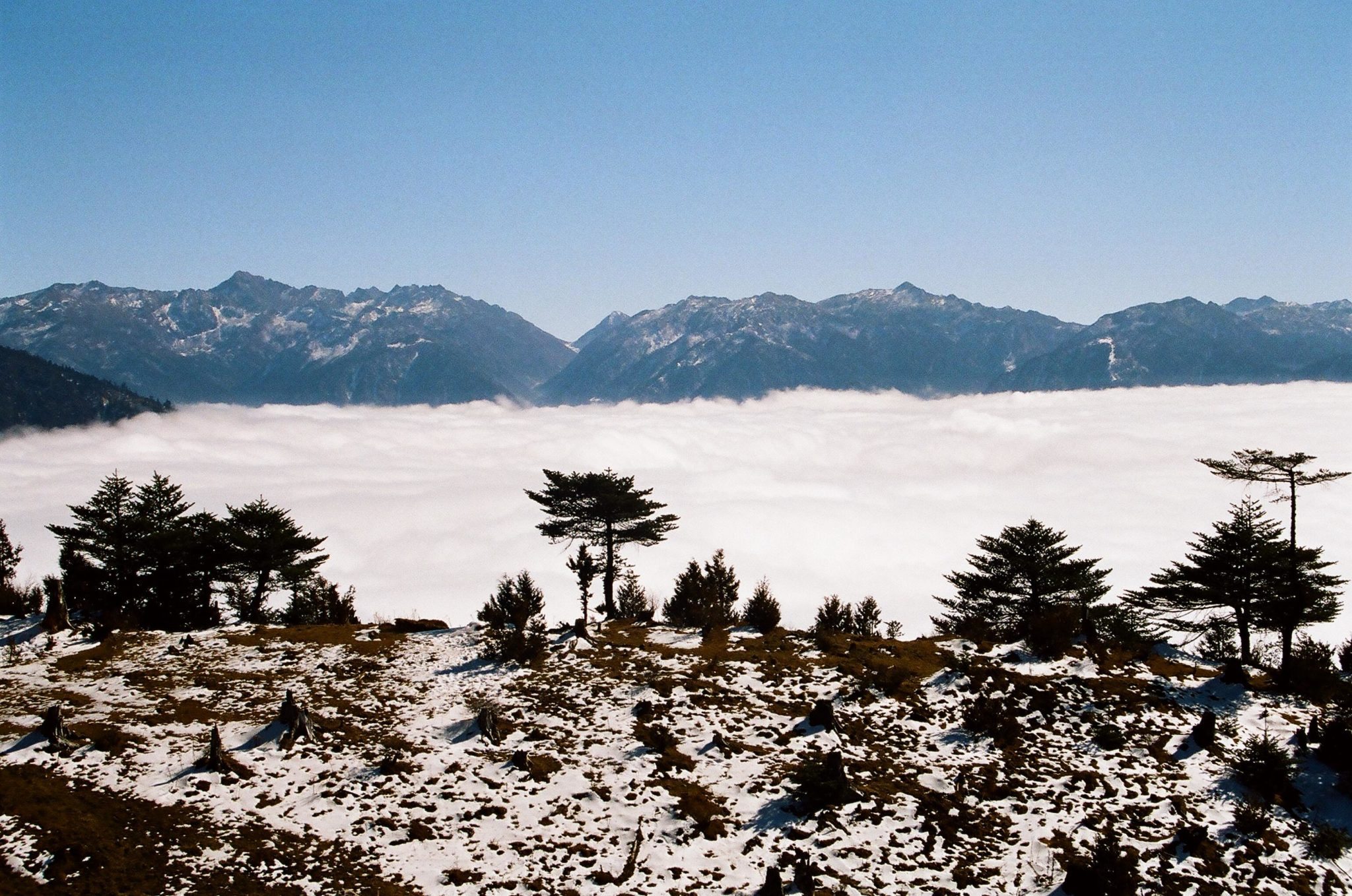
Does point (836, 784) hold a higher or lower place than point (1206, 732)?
lower

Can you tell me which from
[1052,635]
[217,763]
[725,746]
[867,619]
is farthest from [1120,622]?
[217,763]

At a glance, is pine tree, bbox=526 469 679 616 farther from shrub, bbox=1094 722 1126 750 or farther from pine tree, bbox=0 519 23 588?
pine tree, bbox=0 519 23 588

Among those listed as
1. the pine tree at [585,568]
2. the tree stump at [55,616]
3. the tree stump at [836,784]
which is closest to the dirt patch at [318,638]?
the tree stump at [55,616]

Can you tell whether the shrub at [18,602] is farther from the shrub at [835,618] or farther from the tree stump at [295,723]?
the shrub at [835,618]

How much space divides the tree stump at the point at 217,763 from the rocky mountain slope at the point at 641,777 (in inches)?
3.8

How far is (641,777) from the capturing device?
22609mm

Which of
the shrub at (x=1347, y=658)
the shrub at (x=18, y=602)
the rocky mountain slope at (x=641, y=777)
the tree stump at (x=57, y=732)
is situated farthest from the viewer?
the shrub at (x=18, y=602)

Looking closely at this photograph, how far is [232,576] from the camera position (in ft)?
166

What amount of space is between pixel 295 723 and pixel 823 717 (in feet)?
63.0

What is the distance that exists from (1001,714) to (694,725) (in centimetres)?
1166

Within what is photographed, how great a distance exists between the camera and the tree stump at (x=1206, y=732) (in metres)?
24.1

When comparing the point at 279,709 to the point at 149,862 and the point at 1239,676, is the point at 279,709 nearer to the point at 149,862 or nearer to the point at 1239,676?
the point at 149,862

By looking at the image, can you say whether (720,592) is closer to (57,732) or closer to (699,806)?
(699,806)

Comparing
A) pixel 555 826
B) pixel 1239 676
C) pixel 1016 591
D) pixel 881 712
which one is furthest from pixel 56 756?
pixel 1016 591
